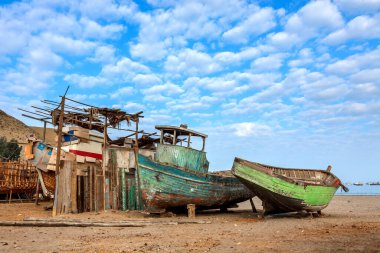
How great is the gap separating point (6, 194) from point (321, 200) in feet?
61.4

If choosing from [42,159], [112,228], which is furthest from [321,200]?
[42,159]

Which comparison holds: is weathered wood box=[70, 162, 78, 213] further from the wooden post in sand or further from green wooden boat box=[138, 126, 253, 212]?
the wooden post in sand

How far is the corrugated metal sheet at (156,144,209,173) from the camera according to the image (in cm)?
1521

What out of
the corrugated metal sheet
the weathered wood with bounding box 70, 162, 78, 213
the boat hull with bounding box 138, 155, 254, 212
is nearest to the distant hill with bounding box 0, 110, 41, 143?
the weathered wood with bounding box 70, 162, 78, 213

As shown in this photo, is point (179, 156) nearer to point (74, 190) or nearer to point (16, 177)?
point (74, 190)

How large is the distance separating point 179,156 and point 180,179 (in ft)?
3.83

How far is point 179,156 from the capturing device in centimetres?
1523

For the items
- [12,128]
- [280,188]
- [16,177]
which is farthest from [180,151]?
[12,128]

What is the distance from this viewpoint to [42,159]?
18.7 meters

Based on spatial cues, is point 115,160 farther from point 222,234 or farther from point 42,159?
point 222,234

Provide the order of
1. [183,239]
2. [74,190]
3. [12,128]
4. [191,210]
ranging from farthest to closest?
[12,128] → [74,190] → [191,210] → [183,239]

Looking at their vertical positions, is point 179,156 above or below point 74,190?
above

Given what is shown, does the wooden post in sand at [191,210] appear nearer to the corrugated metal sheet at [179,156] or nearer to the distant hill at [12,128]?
the corrugated metal sheet at [179,156]

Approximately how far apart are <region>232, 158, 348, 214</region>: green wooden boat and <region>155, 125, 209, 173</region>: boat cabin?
243cm
